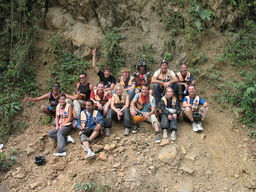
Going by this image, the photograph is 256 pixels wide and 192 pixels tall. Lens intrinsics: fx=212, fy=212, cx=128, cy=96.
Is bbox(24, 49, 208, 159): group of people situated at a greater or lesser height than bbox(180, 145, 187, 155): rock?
greater

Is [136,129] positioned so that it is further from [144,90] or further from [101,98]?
[101,98]

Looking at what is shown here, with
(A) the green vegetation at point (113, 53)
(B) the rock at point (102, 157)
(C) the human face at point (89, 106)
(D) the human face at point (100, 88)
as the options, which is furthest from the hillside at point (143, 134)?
(D) the human face at point (100, 88)

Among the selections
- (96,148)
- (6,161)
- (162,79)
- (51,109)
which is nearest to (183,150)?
(96,148)

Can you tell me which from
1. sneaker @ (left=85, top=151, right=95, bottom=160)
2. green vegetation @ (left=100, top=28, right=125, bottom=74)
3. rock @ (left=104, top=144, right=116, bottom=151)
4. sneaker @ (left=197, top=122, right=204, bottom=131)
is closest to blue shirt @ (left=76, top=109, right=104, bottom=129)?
rock @ (left=104, top=144, right=116, bottom=151)

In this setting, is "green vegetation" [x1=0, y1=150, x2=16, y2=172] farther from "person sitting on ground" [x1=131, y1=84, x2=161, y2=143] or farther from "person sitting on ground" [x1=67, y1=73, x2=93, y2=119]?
"person sitting on ground" [x1=131, y1=84, x2=161, y2=143]

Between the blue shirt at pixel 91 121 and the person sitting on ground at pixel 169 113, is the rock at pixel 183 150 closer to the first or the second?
the person sitting on ground at pixel 169 113

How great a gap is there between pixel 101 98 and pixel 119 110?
758 mm

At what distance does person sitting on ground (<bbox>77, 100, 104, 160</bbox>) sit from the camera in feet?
19.2

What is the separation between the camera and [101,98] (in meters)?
6.65

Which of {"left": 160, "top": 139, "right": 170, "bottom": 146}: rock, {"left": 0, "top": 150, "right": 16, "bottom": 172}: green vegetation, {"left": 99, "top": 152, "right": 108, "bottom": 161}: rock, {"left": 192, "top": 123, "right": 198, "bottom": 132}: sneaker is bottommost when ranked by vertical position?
{"left": 0, "top": 150, "right": 16, "bottom": 172}: green vegetation

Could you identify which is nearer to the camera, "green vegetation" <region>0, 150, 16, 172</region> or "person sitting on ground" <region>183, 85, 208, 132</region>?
"green vegetation" <region>0, 150, 16, 172</region>

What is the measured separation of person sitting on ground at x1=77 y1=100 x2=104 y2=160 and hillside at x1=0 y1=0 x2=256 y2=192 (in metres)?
0.30

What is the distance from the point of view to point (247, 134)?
6.52m

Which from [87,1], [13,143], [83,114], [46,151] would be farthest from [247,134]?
[87,1]
